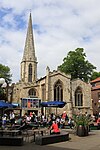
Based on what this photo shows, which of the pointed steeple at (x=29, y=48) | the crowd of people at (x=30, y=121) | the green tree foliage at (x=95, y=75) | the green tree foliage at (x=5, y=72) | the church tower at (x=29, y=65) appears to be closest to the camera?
the crowd of people at (x=30, y=121)

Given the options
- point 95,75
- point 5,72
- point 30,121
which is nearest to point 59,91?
point 5,72

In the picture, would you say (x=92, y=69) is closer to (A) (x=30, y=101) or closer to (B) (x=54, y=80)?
(B) (x=54, y=80)

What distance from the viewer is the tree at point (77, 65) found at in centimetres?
6259

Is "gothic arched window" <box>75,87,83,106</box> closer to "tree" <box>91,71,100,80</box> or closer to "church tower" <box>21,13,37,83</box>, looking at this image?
"tree" <box>91,71,100,80</box>

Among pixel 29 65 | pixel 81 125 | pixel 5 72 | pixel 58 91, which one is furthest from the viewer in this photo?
pixel 29 65

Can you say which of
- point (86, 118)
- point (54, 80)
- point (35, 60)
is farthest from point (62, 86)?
point (86, 118)

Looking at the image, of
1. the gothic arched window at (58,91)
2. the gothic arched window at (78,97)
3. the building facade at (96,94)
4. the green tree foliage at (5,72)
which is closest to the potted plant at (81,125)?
the gothic arched window at (58,91)

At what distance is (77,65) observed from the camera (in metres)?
62.9

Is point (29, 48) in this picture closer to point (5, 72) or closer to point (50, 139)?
point (5, 72)

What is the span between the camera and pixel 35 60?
72.4 meters

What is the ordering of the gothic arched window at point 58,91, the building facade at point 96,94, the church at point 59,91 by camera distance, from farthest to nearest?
the building facade at point 96,94 → the gothic arched window at point 58,91 → the church at point 59,91

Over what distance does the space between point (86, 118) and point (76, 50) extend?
44.5 meters

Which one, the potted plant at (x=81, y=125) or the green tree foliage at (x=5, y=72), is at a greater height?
the green tree foliage at (x=5, y=72)

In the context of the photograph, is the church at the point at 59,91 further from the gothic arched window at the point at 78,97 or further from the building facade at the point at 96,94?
the building facade at the point at 96,94
